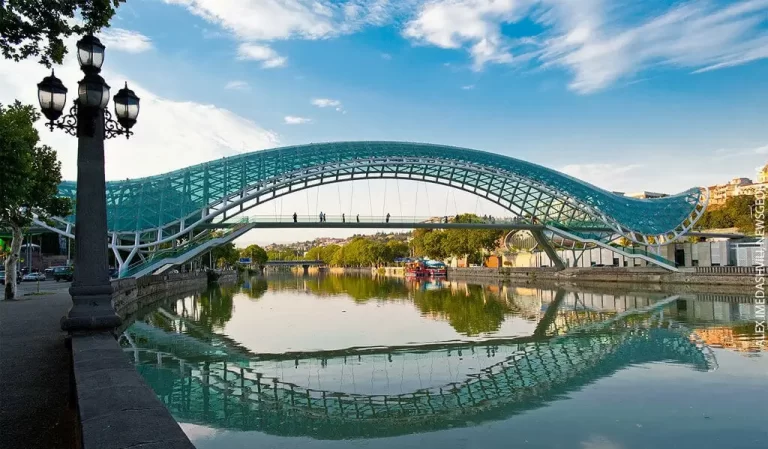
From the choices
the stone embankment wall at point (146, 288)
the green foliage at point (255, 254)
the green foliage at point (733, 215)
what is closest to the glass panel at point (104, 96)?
the stone embankment wall at point (146, 288)

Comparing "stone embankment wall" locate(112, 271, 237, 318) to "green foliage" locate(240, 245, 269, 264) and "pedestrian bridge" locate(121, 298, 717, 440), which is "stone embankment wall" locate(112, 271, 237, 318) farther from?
"green foliage" locate(240, 245, 269, 264)

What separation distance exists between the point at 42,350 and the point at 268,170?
131ft

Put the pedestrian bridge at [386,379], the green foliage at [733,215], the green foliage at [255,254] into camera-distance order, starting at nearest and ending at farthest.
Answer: the pedestrian bridge at [386,379], the green foliage at [733,215], the green foliage at [255,254]

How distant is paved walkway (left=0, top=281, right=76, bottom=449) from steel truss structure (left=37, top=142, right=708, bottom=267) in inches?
1238

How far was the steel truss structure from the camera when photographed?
45.1 meters

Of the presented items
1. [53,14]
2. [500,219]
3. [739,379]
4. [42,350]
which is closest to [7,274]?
[42,350]

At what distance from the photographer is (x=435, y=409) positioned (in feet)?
36.8

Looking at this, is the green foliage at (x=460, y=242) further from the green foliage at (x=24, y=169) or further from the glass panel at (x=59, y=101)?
the glass panel at (x=59, y=101)

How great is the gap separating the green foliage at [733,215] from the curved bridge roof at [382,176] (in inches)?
629

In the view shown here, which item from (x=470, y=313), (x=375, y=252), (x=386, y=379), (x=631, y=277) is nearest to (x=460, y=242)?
(x=631, y=277)

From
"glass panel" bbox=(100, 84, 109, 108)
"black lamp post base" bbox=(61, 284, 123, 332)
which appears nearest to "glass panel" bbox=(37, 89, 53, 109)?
"glass panel" bbox=(100, 84, 109, 108)

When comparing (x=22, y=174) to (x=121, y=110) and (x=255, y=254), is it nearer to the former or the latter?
(x=121, y=110)

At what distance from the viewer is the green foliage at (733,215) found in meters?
72.5

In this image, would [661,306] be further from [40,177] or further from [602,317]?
[40,177]
